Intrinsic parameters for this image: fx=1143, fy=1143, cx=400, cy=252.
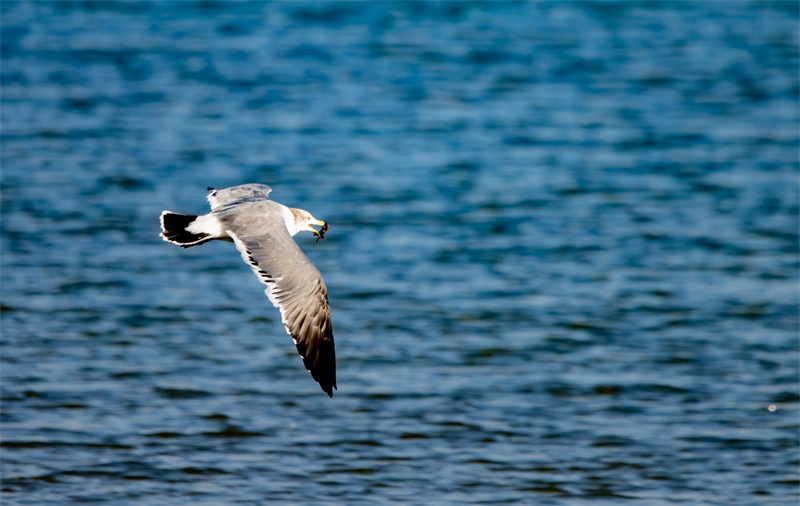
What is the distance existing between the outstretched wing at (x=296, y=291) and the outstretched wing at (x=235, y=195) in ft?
1.75

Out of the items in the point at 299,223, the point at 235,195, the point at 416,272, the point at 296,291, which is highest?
the point at 235,195

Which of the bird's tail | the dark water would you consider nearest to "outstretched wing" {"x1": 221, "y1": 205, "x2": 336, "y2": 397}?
the bird's tail

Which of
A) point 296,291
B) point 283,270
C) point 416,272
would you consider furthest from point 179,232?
point 416,272

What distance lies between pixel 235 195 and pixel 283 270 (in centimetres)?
102

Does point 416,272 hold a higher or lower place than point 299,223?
lower

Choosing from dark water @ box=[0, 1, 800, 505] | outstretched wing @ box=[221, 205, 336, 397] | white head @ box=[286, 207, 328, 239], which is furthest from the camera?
dark water @ box=[0, 1, 800, 505]

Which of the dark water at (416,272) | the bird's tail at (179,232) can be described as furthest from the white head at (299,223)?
the dark water at (416,272)

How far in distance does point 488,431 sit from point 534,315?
7.86 ft

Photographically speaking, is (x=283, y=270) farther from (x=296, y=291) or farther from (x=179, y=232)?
(x=179, y=232)

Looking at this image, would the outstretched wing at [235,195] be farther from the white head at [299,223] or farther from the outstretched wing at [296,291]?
the outstretched wing at [296,291]

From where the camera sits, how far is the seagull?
19.0ft

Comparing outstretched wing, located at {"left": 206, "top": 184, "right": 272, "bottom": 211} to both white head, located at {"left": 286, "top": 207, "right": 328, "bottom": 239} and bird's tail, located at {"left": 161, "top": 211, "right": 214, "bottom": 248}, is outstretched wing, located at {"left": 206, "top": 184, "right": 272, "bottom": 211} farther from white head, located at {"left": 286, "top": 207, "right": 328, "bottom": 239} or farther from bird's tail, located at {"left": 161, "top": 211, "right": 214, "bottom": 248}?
bird's tail, located at {"left": 161, "top": 211, "right": 214, "bottom": 248}

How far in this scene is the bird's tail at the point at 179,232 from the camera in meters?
5.84

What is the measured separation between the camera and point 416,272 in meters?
11.3
